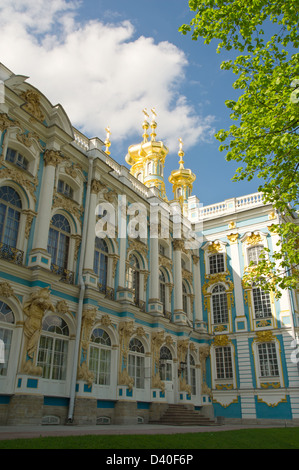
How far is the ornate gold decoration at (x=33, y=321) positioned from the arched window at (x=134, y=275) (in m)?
6.35

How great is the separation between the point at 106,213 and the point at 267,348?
11.3m

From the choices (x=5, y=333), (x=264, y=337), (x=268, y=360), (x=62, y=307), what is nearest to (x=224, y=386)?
(x=268, y=360)

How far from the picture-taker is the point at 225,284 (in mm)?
24766

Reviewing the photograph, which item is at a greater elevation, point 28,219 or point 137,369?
point 28,219

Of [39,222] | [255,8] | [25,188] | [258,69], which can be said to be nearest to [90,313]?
[39,222]

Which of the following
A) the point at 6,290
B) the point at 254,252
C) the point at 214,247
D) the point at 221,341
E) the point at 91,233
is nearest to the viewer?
the point at 6,290

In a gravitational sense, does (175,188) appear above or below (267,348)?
above

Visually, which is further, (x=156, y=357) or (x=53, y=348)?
(x=156, y=357)

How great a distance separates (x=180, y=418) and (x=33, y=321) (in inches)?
339

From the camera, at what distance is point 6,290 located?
1270 centimetres

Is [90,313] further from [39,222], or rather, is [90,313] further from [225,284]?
[225,284]

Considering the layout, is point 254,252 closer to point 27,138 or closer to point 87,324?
point 87,324

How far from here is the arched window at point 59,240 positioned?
51.3 ft

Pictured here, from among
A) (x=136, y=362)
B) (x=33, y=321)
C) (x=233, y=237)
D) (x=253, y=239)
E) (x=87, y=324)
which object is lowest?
(x=136, y=362)
